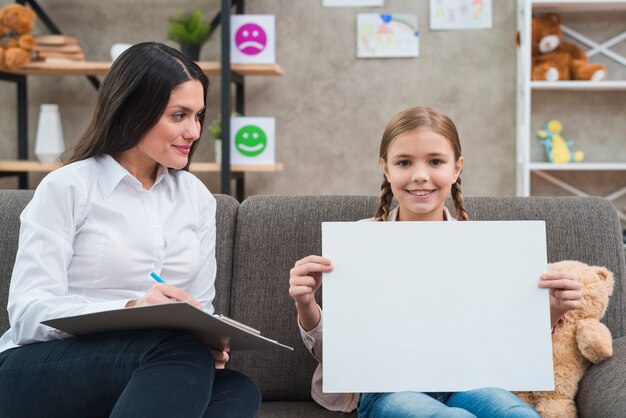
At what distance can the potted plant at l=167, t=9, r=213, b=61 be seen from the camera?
3062 mm

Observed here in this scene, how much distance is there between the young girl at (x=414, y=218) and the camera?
52.2 inches

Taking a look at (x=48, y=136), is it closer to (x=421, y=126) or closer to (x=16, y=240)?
(x=16, y=240)

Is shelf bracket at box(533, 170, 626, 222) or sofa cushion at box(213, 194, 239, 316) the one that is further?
shelf bracket at box(533, 170, 626, 222)

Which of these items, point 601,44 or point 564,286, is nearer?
point 564,286

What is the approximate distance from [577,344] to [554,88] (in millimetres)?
1901

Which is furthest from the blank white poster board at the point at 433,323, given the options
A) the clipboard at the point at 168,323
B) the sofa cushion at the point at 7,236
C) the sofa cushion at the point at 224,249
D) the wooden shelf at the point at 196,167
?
the wooden shelf at the point at 196,167

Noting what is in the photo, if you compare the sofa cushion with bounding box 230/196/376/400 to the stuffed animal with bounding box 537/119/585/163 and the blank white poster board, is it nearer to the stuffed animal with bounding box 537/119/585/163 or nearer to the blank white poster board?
the blank white poster board

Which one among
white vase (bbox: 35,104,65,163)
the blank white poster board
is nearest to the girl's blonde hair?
the blank white poster board

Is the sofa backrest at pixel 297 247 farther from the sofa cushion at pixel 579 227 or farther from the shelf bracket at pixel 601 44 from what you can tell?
the shelf bracket at pixel 601 44

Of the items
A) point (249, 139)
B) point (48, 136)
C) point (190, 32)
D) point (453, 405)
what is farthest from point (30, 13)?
point (453, 405)

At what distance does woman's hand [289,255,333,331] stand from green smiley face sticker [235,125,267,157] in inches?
64.0

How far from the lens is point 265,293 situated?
1.72 metres

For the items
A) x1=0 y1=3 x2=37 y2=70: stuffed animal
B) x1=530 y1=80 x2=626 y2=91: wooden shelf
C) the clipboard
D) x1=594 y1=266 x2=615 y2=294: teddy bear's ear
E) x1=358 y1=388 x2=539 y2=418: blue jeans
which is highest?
x1=0 y1=3 x2=37 y2=70: stuffed animal

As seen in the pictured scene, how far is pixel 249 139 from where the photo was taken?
3.03 metres
